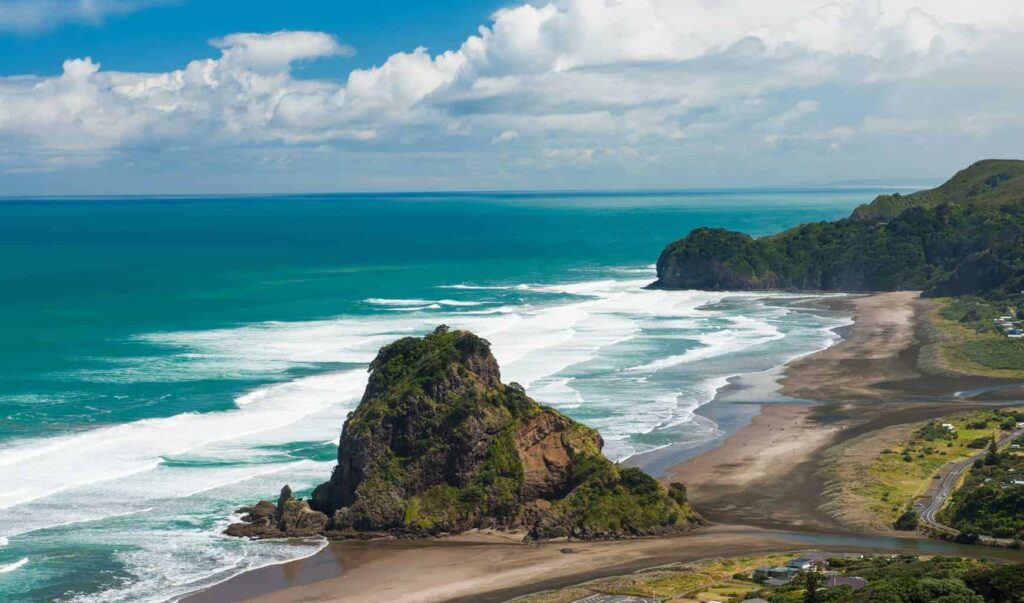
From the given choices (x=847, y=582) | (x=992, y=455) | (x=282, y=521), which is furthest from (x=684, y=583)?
(x=992, y=455)

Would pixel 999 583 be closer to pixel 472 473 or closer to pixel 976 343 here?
pixel 472 473

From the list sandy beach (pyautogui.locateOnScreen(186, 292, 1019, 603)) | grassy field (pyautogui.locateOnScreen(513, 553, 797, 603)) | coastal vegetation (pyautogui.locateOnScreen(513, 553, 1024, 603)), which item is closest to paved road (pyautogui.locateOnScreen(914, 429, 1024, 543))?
sandy beach (pyautogui.locateOnScreen(186, 292, 1019, 603))

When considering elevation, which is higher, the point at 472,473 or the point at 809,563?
the point at 472,473

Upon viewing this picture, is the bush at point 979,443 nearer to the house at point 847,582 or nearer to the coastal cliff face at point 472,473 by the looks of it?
the coastal cliff face at point 472,473

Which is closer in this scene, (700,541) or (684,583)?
(684,583)

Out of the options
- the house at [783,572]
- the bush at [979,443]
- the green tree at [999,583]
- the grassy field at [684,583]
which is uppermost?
the green tree at [999,583]

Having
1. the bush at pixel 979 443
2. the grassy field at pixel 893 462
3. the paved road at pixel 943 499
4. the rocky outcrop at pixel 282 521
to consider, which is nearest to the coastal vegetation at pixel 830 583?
the paved road at pixel 943 499

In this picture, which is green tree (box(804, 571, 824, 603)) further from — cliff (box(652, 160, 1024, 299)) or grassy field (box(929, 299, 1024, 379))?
cliff (box(652, 160, 1024, 299))
